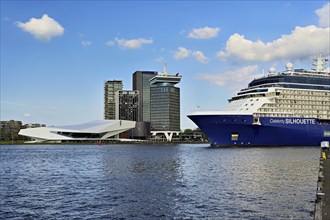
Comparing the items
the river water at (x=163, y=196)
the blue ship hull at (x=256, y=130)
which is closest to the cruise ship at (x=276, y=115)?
the blue ship hull at (x=256, y=130)

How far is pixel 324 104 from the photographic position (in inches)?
3558

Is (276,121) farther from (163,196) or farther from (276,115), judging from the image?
(163,196)

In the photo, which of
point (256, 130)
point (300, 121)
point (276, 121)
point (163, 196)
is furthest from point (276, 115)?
point (163, 196)

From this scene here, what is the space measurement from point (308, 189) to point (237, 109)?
198ft

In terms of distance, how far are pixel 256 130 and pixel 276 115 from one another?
21.6 ft

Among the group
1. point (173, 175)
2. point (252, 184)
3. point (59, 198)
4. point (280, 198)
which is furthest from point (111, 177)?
point (280, 198)

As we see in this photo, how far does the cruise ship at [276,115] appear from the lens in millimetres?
80750

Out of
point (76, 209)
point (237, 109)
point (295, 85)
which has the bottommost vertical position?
point (76, 209)

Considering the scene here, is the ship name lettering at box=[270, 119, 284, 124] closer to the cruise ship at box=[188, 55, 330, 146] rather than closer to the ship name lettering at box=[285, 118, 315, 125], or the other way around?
the cruise ship at box=[188, 55, 330, 146]

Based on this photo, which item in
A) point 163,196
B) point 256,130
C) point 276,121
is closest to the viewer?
point 163,196

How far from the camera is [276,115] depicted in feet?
275

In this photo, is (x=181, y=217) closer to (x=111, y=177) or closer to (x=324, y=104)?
(x=111, y=177)

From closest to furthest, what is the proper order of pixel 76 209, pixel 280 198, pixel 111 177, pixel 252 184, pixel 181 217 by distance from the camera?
1. pixel 181 217
2. pixel 76 209
3. pixel 280 198
4. pixel 252 184
5. pixel 111 177

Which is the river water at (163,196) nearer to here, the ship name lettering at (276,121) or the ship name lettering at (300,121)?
the ship name lettering at (276,121)
